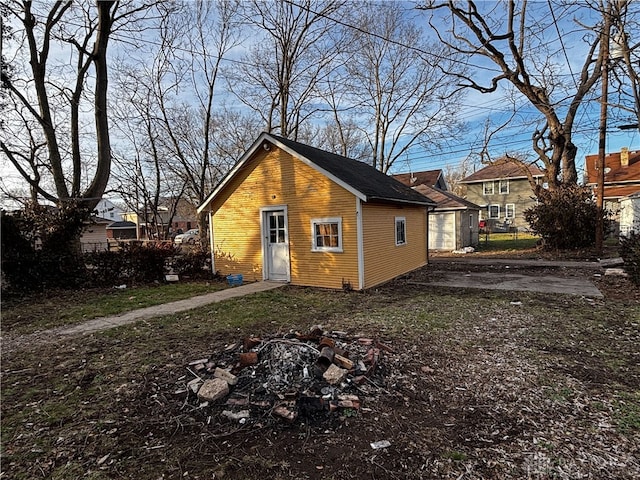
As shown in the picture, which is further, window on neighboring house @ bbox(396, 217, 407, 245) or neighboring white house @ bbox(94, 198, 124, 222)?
neighboring white house @ bbox(94, 198, 124, 222)

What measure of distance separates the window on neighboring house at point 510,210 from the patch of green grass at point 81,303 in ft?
101

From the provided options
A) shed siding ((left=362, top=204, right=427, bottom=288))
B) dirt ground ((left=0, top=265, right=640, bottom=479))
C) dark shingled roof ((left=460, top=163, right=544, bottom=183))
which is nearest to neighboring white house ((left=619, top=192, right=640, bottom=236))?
shed siding ((left=362, top=204, right=427, bottom=288))

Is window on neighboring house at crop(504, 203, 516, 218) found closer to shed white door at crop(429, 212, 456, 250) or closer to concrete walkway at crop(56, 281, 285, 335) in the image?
shed white door at crop(429, 212, 456, 250)

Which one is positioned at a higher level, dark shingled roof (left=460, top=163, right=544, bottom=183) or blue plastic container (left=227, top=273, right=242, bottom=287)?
dark shingled roof (left=460, top=163, right=544, bottom=183)

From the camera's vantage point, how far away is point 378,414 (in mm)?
3172

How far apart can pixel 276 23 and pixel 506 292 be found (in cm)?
1673

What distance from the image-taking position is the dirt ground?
2525 millimetres

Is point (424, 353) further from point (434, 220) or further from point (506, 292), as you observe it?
point (434, 220)

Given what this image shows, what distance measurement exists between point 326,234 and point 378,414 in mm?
6648

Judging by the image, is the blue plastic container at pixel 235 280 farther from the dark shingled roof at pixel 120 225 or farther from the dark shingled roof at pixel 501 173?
the dark shingled roof at pixel 120 225

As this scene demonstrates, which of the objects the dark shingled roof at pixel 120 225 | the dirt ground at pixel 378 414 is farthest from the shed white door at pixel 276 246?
the dark shingled roof at pixel 120 225

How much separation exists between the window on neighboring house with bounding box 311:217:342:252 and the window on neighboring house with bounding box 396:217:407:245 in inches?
105

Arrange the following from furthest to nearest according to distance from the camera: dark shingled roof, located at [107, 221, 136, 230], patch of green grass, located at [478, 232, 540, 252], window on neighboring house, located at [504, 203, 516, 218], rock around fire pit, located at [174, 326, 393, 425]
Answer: dark shingled roof, located at [107, 221, 136, 230] < window on neighboring house, located at [504, 203, 516, 218] < patch of green grass, located at [478, 232, 540, 252] < rock around fire pit, located at [174, 326, 393, 425]

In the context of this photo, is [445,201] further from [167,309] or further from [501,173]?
[501,173]
